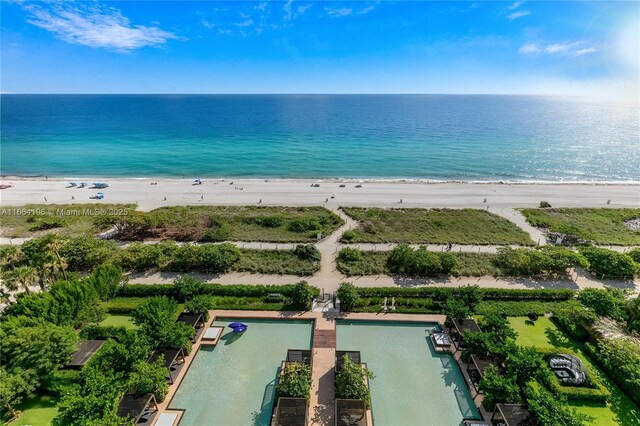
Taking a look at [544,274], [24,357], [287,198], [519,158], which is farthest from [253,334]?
[519,158]

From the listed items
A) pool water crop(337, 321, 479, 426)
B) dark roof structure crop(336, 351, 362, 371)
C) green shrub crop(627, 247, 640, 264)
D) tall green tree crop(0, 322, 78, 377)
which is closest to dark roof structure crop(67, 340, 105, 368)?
tall green tree crop(0, 322, 78, 377)

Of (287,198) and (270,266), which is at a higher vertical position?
(287,198)

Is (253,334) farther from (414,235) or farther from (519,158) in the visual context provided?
(519,158)

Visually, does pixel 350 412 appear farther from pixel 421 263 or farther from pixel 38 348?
pixel 38 348

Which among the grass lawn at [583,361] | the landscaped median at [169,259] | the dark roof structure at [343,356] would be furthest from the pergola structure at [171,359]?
the grass lawn at [583,361]

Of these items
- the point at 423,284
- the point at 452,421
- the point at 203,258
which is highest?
the point at 203,258

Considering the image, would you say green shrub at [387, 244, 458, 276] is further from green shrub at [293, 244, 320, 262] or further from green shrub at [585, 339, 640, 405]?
green shrub at [585, 339, 640, 405]
